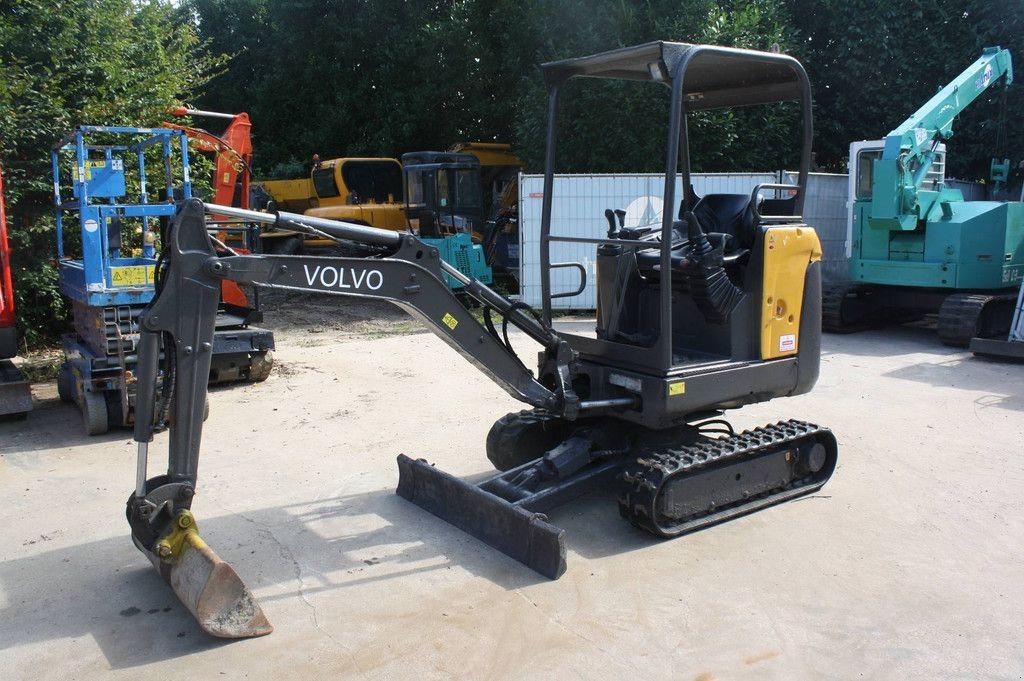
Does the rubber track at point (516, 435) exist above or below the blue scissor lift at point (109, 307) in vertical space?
below

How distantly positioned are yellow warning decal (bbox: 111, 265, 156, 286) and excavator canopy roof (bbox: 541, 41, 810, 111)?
3.79 metres

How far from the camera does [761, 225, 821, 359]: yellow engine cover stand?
5.33 meters

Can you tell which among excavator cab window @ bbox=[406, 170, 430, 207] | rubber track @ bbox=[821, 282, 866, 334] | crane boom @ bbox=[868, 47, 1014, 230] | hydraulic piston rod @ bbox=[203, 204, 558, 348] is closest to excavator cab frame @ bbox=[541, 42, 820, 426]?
hydraulic piston rod @ bbox=[203, 204, 558, 348]

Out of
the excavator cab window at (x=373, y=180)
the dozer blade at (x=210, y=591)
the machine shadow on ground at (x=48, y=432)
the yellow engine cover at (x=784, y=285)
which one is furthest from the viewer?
the excavator cab window at (x=373, y=180)

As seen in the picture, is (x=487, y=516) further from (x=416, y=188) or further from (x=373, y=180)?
(x=373, y=180)

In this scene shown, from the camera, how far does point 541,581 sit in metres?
4.56

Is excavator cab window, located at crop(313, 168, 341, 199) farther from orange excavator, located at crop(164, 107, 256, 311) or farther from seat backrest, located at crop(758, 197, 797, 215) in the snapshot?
seat backrest, located at crop(758, 197, 797, 215)

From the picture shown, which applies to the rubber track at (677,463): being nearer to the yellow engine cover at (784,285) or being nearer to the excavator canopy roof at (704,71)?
the yellow engine cover at (784,285)

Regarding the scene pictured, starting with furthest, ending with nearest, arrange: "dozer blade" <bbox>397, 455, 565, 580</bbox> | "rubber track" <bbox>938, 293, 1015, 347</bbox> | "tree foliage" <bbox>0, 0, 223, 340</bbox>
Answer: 1. "rubber track" <bbox>938, 293, 1015, 347</bbox>
2. "tree foliage" <bbox>0, 0, 223, 340</bbox>
3. "dozer blade" <bbox>397, 455, 565, 580</bbox>

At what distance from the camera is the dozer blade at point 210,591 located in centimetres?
395

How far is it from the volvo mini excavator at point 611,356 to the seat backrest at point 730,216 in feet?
0.04

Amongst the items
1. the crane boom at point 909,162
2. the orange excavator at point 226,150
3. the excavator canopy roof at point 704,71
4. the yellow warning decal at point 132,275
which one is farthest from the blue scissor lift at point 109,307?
the crane boom at point 909,162

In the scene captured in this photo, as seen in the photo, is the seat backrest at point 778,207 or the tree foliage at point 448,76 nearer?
the seat backrest at point 778,207

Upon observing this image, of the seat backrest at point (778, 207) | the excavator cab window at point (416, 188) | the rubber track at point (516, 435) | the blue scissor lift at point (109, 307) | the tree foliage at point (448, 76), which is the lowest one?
the rubber track at point (516, 435)
